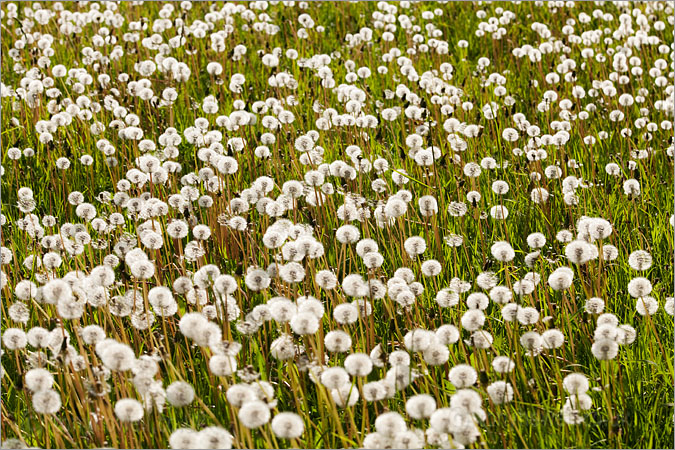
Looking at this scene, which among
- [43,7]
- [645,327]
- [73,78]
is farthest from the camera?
[43,7]

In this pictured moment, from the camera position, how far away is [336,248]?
3.59 meters

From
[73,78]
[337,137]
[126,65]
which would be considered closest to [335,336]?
[337,137]

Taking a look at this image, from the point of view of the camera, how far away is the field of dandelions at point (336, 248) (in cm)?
225

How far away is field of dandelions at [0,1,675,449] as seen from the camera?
7.38ft

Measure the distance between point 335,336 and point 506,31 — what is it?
5.98 m

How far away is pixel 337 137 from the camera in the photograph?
5.00 m

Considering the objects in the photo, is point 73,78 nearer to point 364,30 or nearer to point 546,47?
point 364,30

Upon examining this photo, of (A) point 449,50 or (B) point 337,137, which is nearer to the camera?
(B) point 337,137

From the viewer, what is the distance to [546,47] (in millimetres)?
6484

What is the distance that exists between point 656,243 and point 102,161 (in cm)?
340

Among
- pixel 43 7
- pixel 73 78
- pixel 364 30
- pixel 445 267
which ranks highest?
pixel 43 7

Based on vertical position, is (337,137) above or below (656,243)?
above

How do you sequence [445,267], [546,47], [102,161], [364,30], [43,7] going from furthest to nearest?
[43,7], [364,30], [546,47], [102,161], [445,267]

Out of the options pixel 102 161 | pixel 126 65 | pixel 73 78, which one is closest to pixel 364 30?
pixel 126 65
